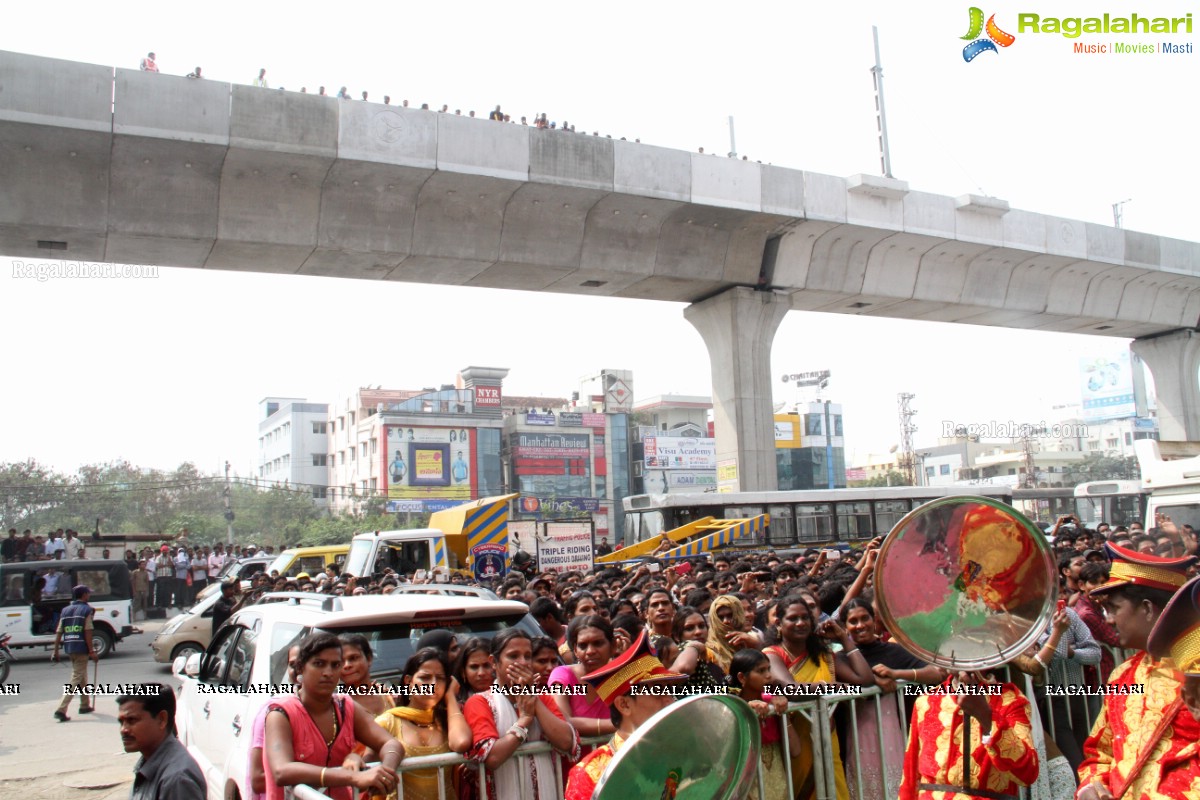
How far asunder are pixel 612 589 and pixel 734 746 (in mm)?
9337

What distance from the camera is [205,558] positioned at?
29.5m

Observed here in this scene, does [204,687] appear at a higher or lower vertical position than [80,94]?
lower

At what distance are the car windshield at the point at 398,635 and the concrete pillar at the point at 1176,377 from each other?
109 ft

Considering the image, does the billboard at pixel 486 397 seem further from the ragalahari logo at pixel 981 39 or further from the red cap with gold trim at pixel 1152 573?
the red cap with gold trim at pixel 1152 573

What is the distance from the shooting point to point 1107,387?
91750mm

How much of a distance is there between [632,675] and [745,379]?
67.8 ft

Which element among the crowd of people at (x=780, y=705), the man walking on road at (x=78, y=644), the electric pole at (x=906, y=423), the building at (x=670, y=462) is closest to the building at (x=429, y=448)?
the building at (x=670, y=462)

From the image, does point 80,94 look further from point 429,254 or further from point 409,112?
point 429,254

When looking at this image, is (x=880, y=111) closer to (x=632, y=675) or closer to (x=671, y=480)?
(x=632, y=675)

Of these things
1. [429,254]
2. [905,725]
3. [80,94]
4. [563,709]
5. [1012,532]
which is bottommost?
[905,725]

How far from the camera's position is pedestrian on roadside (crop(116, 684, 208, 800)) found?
3646 millimetres

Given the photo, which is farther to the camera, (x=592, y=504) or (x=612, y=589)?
(x=592, y=504)

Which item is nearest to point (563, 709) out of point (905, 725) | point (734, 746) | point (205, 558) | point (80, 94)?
point (734, 746)

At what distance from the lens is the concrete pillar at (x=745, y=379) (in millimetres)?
23406
